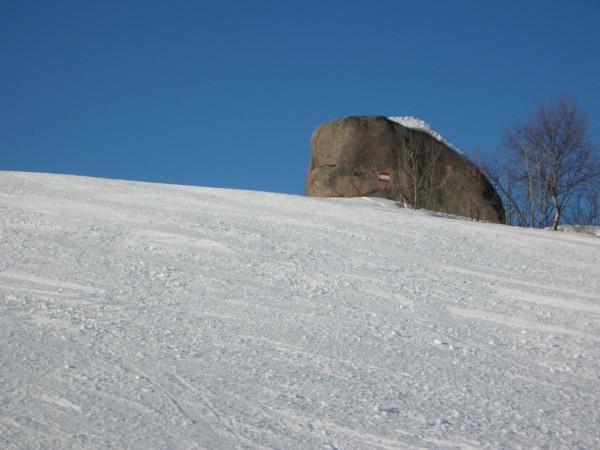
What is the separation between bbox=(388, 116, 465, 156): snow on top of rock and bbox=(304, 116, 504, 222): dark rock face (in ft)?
0.55

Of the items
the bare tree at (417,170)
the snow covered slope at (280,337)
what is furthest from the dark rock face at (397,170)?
the snow covered slope at (280,337)

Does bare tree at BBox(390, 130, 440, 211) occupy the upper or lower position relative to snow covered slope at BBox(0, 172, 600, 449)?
upper

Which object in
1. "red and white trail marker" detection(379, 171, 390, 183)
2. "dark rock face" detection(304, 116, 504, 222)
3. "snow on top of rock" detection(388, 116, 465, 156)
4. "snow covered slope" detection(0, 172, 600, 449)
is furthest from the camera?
"snow on top of rock" detection(388, 116, 465, 156)

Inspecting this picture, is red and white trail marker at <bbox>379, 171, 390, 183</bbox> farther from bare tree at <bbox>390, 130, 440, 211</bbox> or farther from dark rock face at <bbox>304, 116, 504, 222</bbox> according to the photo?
bare tree at <bbox>390, 130, 440, 211</bbox>

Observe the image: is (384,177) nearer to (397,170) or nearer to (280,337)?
(397,170)

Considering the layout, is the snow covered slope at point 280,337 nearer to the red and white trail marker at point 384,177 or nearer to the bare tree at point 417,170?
the bare tree at point 417,170

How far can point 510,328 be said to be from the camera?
20.3ft

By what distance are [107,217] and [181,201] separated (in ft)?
7.86

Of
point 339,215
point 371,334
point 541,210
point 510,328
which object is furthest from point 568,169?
point 371,334

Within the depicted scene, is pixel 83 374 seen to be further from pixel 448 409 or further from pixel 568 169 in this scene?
pixel 568 169

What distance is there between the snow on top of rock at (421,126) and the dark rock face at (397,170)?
17cm

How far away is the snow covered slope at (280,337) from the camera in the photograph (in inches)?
150

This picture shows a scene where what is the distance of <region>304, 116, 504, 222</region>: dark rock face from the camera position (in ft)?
68.7

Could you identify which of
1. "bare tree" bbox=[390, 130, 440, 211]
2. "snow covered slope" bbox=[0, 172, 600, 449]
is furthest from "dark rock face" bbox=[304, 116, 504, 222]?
"snow covered slope" bbox=[0, 172, 600, 449]
